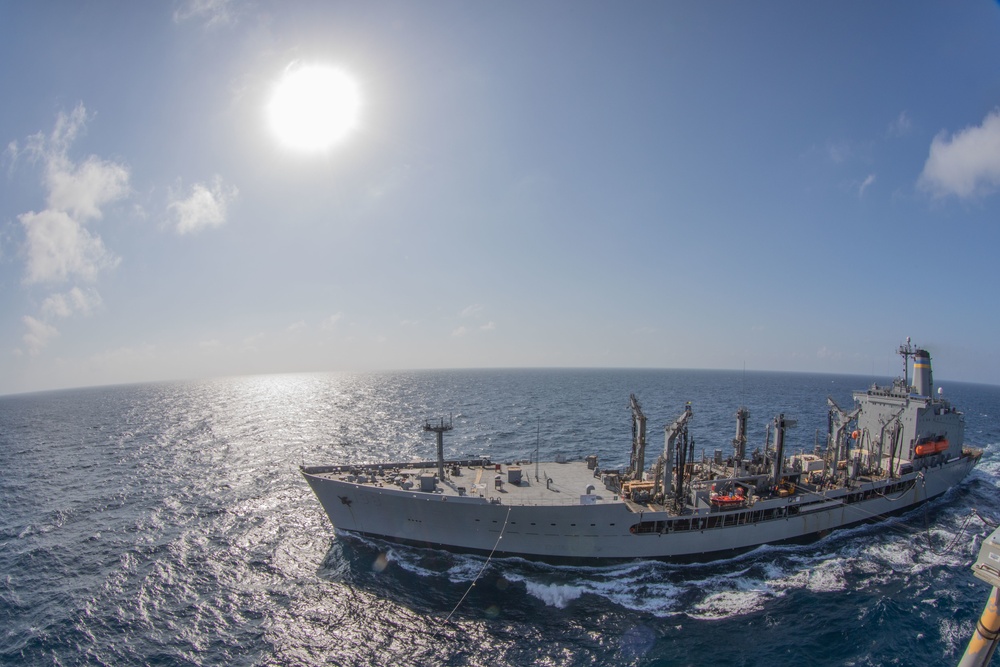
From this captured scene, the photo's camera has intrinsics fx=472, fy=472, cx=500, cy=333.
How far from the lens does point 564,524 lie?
30844 mm

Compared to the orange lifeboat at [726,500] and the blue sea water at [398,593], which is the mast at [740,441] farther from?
the blue sea water at [398,593]

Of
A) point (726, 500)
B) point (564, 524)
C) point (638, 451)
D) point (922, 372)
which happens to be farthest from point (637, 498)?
point (922, 372)

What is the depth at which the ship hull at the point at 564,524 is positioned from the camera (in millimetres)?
30922

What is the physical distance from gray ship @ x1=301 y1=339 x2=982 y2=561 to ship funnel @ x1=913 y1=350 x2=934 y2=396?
2.30m

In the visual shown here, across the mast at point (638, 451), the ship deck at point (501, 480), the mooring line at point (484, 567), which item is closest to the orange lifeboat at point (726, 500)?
the mast at point (638, 451)

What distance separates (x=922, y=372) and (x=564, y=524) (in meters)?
40.7

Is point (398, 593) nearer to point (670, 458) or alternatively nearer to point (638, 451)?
point (638, 451)

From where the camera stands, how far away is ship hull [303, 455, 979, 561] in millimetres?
30922

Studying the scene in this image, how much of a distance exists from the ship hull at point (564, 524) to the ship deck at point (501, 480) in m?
1.00

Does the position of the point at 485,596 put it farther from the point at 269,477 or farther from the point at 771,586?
the point at 269,477

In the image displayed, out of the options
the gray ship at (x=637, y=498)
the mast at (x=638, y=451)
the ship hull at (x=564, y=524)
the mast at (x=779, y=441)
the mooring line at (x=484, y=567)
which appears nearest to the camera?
the mooring line at (x=484, y=567)

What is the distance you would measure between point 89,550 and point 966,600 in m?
57.9

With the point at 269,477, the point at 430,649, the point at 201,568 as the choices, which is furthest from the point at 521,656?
the point at 269,477

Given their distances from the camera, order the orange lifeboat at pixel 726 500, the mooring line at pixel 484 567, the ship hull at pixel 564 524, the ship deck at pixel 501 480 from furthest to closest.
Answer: the orange lifeboat at pixel 726 500 < the ship deck at pixel 501 480 < the ship hull at pixel 564 524 < the mooring line at pixel 484 567
